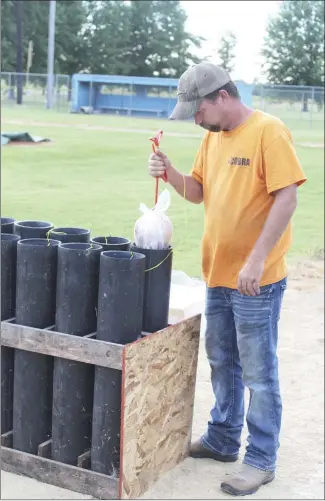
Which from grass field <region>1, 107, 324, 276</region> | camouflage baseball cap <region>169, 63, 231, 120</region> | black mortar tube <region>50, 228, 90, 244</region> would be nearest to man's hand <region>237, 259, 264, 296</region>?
camouflage baseball cap <region>169, 63, 231, 120</region>

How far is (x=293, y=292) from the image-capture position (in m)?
8.63

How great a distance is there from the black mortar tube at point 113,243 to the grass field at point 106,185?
14.3 feet

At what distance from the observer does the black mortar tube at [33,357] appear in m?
3.92

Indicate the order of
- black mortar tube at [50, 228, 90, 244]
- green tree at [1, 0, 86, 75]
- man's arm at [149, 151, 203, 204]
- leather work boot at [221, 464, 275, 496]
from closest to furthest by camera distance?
leather work boot at [221, 464, 275, 496] → man's arm at [149, 151, 203, 204] → black mortar tube at [50, 228, 90, 244] → green tree at [1, 0, 86, 75]

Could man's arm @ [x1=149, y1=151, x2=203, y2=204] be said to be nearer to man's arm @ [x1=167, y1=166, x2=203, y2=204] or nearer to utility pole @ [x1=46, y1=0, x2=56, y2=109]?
man's arm @ [x1=167, y1=166, x2=203, y2=204]

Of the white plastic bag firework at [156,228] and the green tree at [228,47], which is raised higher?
the green tree at [228,47]

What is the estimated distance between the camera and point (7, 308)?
4.10 meters

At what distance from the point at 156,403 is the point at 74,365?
47 centimetres

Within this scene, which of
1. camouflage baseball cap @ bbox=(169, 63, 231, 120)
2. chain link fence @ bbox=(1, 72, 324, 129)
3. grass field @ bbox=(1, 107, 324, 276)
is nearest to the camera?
camouflage baseball cap @ bbox=(169, 63, 231, 120)

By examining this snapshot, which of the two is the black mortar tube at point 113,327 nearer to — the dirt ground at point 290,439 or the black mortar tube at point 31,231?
the dirt ground at point 290,439

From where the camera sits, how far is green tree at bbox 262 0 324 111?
6931 centimetres

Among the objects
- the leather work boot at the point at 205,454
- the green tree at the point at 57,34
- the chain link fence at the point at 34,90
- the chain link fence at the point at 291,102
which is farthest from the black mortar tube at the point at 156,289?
the green tree at the point at 57,34

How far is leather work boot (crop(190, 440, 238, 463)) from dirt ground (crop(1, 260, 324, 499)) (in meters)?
0.04

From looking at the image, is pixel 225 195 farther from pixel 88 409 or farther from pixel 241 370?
pixel 88 409
